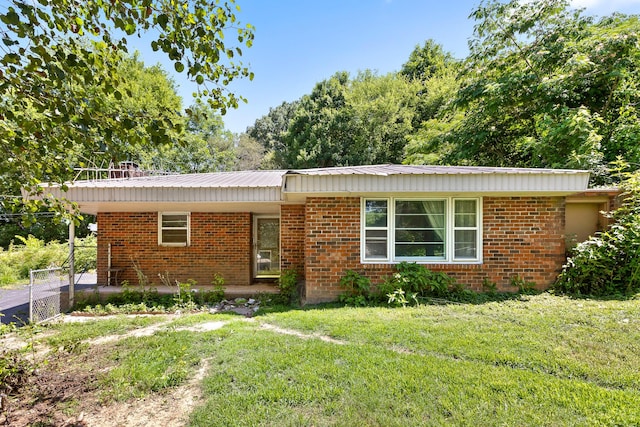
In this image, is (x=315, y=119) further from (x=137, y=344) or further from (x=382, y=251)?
(x=137, y=344)

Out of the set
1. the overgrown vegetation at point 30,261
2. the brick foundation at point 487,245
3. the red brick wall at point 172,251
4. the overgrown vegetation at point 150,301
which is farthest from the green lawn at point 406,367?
the overgrown vegetation at point 30,261

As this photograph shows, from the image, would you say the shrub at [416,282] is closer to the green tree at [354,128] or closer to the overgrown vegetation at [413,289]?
the overgrown vegetation at [413,289]

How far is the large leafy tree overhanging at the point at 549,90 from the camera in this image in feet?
33.0

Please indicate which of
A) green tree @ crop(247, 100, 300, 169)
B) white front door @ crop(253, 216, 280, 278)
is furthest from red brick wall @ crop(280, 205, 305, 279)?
green tree @ crop(247, 100, 300, 169)

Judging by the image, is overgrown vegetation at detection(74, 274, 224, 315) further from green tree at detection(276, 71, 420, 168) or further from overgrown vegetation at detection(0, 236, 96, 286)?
green tree at detection(276, 71, 420, 168)

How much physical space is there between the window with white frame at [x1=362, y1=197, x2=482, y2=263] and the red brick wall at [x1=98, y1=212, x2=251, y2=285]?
154 inches

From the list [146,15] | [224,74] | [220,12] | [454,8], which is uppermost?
[454,8]

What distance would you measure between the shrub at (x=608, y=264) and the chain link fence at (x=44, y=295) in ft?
32.6

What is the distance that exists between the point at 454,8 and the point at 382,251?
8986 millimetres

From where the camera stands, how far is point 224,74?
103 inches

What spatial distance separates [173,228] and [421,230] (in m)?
6.61

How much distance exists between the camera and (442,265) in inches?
259

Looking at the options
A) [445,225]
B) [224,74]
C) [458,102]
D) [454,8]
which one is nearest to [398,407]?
[224,74]

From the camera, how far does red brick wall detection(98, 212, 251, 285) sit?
8.94m
